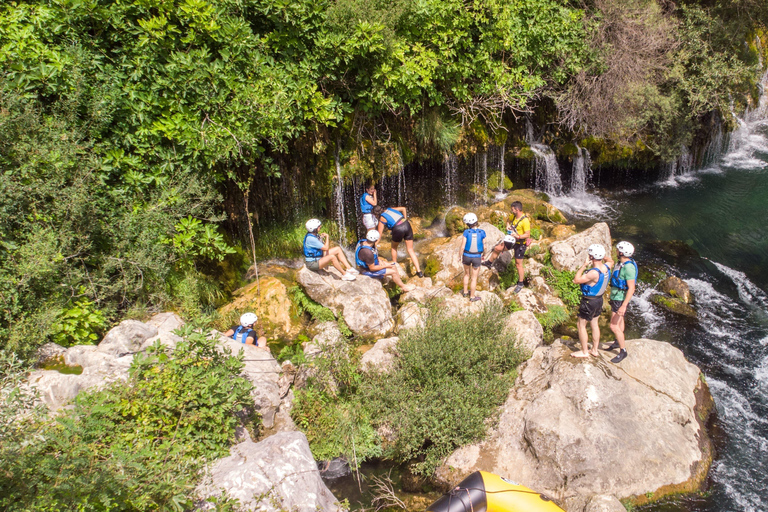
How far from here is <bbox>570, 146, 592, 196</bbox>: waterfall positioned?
15406 millimetres

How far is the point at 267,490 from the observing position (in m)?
5.08

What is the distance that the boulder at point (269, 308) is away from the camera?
874 cm

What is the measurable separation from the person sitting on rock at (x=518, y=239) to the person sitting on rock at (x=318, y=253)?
3447 millimetres

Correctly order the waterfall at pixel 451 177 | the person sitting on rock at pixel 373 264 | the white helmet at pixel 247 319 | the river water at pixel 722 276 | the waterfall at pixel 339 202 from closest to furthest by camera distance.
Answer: the river water at pixel 722 276, the white helmet at pixel 247 319, the person sitting on rock at pixel 373 264, the waterfall at pixel 339 202, the waterfall at pixel 451 177

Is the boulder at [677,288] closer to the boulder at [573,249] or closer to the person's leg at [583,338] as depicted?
the boulder at [573,249]

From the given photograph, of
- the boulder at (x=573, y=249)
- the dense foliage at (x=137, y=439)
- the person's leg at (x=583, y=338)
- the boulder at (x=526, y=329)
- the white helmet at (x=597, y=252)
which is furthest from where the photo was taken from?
the boulder at (x=573, y=249)

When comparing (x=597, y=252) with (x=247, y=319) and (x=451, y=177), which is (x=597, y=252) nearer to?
(x=247, y=319)

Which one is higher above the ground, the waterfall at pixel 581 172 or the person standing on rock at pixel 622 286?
the waterfall at pixel 581 172

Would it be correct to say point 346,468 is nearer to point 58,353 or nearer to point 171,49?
point 58,353

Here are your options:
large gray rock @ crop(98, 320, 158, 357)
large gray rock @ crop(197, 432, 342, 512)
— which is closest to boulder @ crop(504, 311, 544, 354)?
large gray rock @ crop(197, 432, 342, 512)

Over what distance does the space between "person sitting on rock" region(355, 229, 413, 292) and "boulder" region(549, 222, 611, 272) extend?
357 centimetres

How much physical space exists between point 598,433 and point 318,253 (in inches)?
228

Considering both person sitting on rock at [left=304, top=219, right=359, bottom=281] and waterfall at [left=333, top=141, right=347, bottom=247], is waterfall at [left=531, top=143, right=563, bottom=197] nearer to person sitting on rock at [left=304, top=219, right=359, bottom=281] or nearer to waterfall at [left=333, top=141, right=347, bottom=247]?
waterfall at [left=333, top=141, right=347, bottom=247]

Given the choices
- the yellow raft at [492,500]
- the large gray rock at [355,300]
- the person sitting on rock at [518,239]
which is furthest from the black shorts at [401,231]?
the yellow raft at [492,500]
